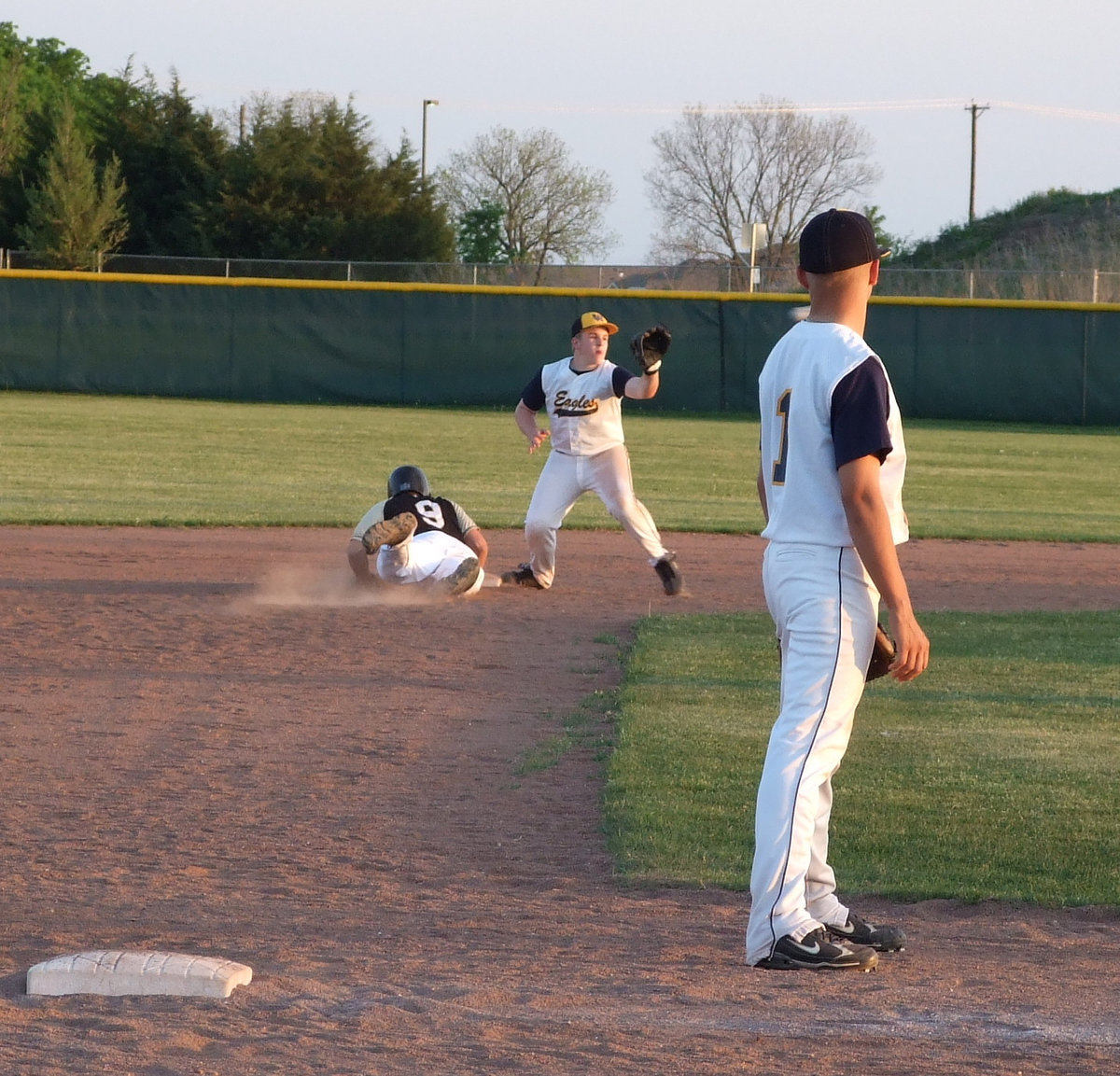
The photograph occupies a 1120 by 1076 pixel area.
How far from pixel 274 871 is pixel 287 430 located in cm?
1830

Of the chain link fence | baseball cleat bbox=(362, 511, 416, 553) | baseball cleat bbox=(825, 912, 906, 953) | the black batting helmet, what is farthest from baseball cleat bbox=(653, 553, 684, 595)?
the chain link fence

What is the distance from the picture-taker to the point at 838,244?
3637 millimetres

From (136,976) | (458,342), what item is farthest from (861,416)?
(458,342)

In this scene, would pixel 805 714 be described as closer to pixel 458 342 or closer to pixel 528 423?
pixel 528 423

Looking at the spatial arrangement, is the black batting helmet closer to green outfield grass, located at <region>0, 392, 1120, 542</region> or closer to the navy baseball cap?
green outfield grass, located at <region>0, 392, 1120, 542</region>

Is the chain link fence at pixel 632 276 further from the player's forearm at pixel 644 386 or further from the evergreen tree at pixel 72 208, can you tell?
the player's forearm at pixel 644 386

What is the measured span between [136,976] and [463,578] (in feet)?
19.9

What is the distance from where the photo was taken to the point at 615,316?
2873cm

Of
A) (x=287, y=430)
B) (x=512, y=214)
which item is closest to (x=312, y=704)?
(x=287, y=430)

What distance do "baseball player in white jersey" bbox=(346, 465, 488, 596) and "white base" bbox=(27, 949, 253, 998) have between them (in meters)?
5.53

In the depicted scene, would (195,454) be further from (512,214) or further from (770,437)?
(512,214)

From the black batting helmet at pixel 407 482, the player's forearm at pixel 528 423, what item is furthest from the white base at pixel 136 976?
the player's forearm at pixel 528 423

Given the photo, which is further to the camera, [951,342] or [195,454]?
[951,342]

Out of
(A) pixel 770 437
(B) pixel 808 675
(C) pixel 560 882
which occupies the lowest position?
(C) pixel 560 882
